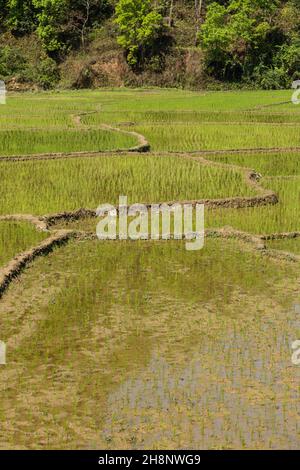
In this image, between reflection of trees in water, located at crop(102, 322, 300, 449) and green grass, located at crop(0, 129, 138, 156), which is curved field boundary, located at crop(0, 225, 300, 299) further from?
green grass, located at crop(0, 129, 138, 156)

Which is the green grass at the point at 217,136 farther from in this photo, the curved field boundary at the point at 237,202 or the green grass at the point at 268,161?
the curved field boundary at the point at 237,202

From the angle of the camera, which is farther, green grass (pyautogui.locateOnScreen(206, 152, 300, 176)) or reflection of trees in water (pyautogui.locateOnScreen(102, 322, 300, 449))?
green grass (pyautogui.locateOnScreen(206, 152, 300, 176))

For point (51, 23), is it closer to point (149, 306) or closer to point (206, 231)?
point (206, 231)

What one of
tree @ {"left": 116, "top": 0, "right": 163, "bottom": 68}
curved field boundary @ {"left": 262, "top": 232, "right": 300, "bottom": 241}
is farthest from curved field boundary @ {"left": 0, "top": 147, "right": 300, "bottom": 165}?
tree @ {"left": 116, "top": 0, "right": 163, "bottom": 68}

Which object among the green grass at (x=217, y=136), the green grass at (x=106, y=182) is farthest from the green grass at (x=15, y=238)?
the green grass at (x=217, y=136)

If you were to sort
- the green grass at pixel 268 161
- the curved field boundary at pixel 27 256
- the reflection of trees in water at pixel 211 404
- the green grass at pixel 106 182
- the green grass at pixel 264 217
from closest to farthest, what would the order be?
1. the reflection of trees in water at pixel 211 404
2. the curved field boundary at pixel 27 256
3. the green grass at pixel 264 217
4. the green grass at pixel 106 182
5. the green grass at pixel 268 161

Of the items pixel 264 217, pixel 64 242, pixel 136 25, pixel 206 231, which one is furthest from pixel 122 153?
pixel 136 25
